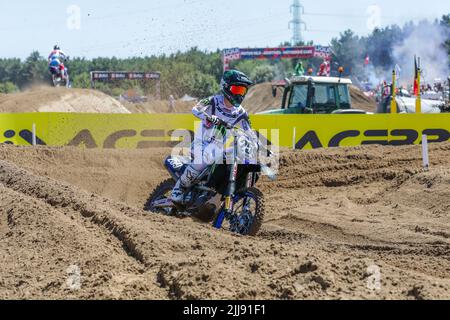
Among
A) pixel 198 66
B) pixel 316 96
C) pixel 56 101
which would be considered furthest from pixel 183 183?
pixel 198 66

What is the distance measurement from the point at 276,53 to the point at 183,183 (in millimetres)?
38166

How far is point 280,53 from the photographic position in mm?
46094

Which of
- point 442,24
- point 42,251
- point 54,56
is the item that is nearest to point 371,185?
point 42,251

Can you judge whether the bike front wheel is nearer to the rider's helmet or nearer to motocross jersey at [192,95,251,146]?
motocross jersey at [192,95,251,146]

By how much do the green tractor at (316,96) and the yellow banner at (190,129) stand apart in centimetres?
173

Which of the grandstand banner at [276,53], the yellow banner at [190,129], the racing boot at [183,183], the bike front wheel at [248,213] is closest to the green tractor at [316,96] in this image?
the yellow banner at [190,129]

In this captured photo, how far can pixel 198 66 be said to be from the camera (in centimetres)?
5566

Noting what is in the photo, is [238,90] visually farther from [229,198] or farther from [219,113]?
[229,198]

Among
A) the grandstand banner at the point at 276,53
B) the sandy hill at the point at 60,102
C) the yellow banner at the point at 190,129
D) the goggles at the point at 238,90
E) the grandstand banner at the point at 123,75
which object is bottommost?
the yellow banner at the point at 190,129

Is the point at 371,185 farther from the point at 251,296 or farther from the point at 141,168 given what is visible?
the point at 251,296

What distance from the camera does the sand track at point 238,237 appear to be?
4.74 m

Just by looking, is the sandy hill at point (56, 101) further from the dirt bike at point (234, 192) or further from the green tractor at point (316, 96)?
the dirt bike at point (234, 192)

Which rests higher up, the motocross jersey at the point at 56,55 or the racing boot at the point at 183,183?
the motocross jersey at the point at 56,55

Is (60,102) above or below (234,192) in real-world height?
above
